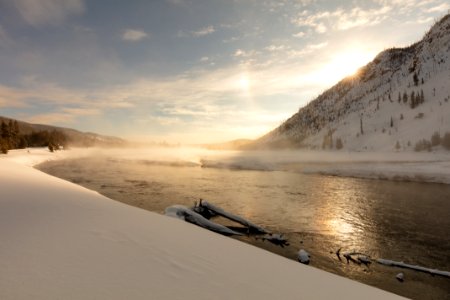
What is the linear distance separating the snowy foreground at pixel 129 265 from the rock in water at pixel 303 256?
4.44 metres

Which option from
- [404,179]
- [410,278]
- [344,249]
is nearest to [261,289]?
[410,278]

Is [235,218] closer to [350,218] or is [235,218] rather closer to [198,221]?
[198,221]

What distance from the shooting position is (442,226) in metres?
15.7

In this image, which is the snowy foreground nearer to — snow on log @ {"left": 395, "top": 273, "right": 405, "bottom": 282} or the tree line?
snow on log @ {"left": 395, "top": 273, "right": 405, "bottom": 282}

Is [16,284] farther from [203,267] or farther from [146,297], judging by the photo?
[203,267]

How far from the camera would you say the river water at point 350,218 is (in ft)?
34.7

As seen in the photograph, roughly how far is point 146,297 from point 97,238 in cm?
249

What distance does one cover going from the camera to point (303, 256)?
1102 centimetres

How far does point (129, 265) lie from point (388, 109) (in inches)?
4834

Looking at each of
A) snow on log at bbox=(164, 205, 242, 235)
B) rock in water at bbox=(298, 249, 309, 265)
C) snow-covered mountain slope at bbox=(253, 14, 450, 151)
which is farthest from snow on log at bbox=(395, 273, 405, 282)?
snow-covered mountain slope at bbox=(253, 14, 450, 151)

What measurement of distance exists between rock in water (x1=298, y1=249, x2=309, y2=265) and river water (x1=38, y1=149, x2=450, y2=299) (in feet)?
0.77

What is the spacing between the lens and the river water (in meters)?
10.6

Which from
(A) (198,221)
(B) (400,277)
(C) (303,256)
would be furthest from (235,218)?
(B) (400,277)

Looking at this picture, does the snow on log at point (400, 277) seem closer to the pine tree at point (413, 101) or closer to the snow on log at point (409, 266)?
the snow on log at point (409, 266)
